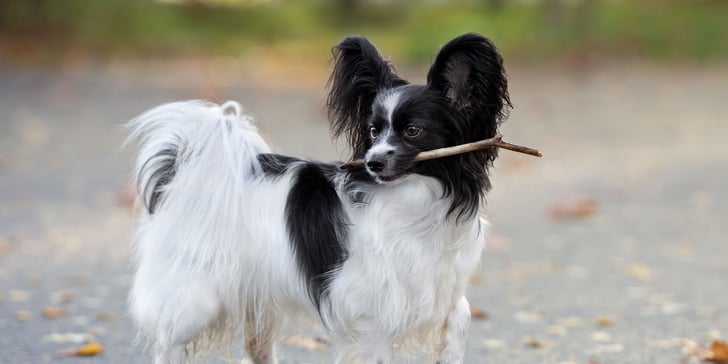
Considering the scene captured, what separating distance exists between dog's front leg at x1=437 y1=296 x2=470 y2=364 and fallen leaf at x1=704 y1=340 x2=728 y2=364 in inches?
67.4

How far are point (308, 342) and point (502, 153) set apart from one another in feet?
28.2

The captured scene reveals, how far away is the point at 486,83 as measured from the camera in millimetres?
3895

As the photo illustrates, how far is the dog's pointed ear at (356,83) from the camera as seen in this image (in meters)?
4.09

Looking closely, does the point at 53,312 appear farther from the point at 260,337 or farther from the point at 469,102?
the point at 469,102

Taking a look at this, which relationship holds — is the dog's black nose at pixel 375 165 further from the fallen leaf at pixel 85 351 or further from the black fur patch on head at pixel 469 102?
the fallen leaf at pixel 85 351

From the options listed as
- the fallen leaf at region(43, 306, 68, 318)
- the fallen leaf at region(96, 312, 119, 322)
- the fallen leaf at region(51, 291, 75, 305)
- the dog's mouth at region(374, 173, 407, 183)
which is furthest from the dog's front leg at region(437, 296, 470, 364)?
the fallen leaf at region(51, 291, 75, 305)

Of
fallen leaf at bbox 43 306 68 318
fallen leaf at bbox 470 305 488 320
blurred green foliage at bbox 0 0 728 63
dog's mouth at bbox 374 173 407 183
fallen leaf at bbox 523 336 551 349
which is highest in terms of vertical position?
blurred green foliage at bbox 0 0 728 63

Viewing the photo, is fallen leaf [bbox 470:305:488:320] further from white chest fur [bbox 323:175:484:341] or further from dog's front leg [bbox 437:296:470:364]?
white chest fur [bbox 323:175:484:341]

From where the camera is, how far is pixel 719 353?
5098 millimetres

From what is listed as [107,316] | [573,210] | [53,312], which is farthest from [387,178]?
[573,210]

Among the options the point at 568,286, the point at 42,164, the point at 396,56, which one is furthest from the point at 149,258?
the point at 396,56

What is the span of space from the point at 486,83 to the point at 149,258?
1684 millimetres

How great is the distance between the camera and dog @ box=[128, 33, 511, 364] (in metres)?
3.94

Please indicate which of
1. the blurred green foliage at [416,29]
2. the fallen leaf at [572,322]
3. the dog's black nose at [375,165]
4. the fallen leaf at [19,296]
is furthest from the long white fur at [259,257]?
the blurred green foliage at [416,29]
